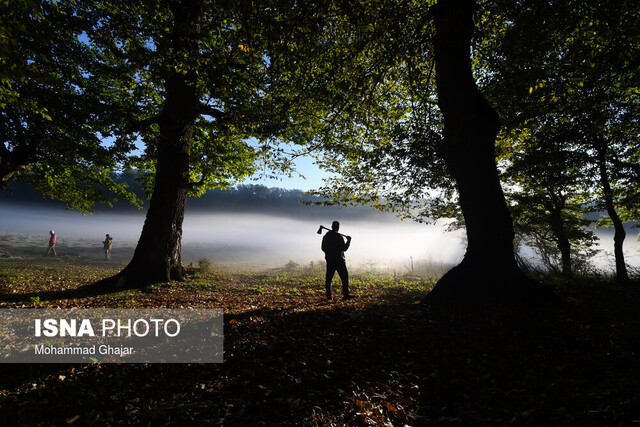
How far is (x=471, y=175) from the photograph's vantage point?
6.52 m

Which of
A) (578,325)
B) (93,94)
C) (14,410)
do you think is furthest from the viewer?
Answer: (93,94)

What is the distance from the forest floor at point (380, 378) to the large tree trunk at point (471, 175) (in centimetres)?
77

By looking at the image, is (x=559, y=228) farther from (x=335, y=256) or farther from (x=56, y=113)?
(x=56, y=113)

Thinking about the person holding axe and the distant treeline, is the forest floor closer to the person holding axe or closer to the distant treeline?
the person holding axe

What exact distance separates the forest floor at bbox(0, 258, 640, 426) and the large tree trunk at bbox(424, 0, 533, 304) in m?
0.77

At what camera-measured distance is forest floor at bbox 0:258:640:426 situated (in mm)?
2932

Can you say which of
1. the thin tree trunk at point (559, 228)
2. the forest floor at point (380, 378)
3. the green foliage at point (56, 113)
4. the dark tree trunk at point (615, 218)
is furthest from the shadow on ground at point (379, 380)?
the thin tree trunk at point (559, 228)

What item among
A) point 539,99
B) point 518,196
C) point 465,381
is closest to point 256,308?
point 465,381

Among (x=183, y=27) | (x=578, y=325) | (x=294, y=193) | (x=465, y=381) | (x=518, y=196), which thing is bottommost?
(x=465, y=381)

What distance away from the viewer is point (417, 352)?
450cm

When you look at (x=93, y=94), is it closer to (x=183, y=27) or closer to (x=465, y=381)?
(x=183, y=27)

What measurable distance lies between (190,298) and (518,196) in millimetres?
17231

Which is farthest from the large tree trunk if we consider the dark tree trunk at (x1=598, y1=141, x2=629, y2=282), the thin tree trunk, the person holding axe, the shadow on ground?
the thin tree trunk

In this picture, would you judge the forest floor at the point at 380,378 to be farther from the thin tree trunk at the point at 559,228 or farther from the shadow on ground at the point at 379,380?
the thin tree trunk at the point at 559,228
